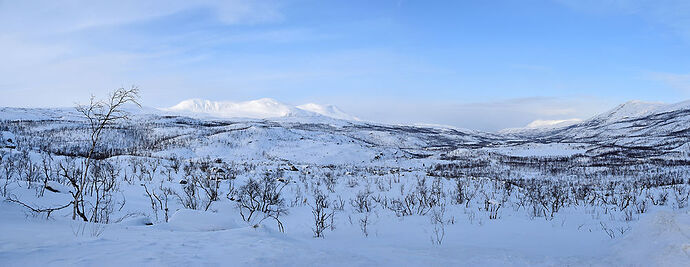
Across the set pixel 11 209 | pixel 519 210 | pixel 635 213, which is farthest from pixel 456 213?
pixel 11 209

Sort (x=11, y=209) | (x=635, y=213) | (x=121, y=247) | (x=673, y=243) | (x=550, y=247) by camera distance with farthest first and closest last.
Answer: (x=635, y=213)
(x=550, y=247)
(x=11, y=209)
(x=673, y=243)
(x=121, y=247)

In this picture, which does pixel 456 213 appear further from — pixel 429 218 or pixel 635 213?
pixel 635 213

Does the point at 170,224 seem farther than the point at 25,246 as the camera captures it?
Yes

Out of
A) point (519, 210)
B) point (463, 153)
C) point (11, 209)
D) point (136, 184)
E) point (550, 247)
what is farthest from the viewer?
point (463, 153)

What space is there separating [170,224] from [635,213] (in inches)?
357

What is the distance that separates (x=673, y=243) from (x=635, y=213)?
504cm

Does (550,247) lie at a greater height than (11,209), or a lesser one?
lesser

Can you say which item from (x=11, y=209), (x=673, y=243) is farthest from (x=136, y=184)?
(x=673, y=243)

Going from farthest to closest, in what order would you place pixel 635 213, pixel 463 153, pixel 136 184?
pixel 463 153 → pixel 136 184 → pixel 635 213

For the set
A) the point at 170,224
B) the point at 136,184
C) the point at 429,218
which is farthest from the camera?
the point at 136,184

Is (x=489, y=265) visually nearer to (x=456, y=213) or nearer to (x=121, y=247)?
(x=121, y=247)

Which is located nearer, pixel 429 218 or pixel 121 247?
pixel 121 247

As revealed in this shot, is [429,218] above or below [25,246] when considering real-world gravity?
below

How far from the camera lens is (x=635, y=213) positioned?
23.8 feet
